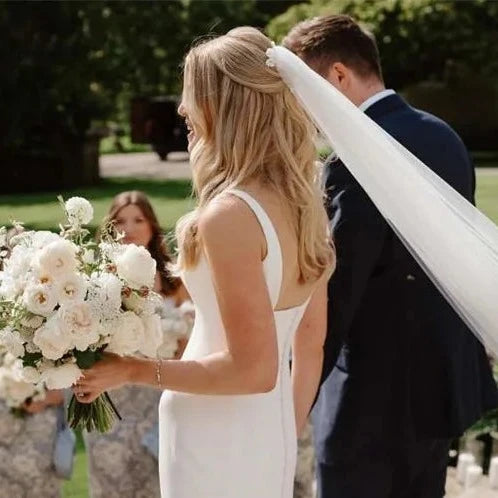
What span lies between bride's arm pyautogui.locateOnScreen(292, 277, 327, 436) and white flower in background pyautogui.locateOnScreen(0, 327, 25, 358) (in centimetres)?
76

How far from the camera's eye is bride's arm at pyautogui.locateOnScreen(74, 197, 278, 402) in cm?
255

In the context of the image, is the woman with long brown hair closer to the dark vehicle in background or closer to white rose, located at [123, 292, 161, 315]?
white rose, located at [123, 292, 161, 315]

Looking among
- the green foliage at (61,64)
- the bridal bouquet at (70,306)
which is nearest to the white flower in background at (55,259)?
the bridal bouquet at (70,306)

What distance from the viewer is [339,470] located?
11.8 ft

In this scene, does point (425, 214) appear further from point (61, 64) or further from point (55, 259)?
point (61, 64)

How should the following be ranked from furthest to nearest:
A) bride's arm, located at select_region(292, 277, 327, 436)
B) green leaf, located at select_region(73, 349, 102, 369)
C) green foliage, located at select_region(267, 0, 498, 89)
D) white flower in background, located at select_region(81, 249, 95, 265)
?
green foliage, located at select_region(267, 0, 498, 89) < bride's arm, located at select_region(292, 277, 327, 436) < white flower in background, located at select_region(81, 249, 95, 265) < green leaf, located at select_region(73, 349, 102, 369)

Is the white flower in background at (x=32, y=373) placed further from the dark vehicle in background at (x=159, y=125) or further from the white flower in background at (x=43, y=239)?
the dark vehicle in background at (x=159, y=125)

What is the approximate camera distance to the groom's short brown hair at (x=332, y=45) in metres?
3.53

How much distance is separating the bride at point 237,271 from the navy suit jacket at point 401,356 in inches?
25.2

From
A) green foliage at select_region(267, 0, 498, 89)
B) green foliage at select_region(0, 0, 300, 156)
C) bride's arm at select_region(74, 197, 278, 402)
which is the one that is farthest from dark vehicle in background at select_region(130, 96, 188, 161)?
bride's arm at select_region(74, 197, 278, 402)

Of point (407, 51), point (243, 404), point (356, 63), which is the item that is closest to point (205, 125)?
point (243, 404)

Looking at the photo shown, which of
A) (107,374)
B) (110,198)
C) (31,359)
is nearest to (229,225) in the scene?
(107,374)

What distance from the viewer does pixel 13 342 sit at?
267cm

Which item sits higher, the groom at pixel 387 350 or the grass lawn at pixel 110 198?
the groom at pixel 387 350
